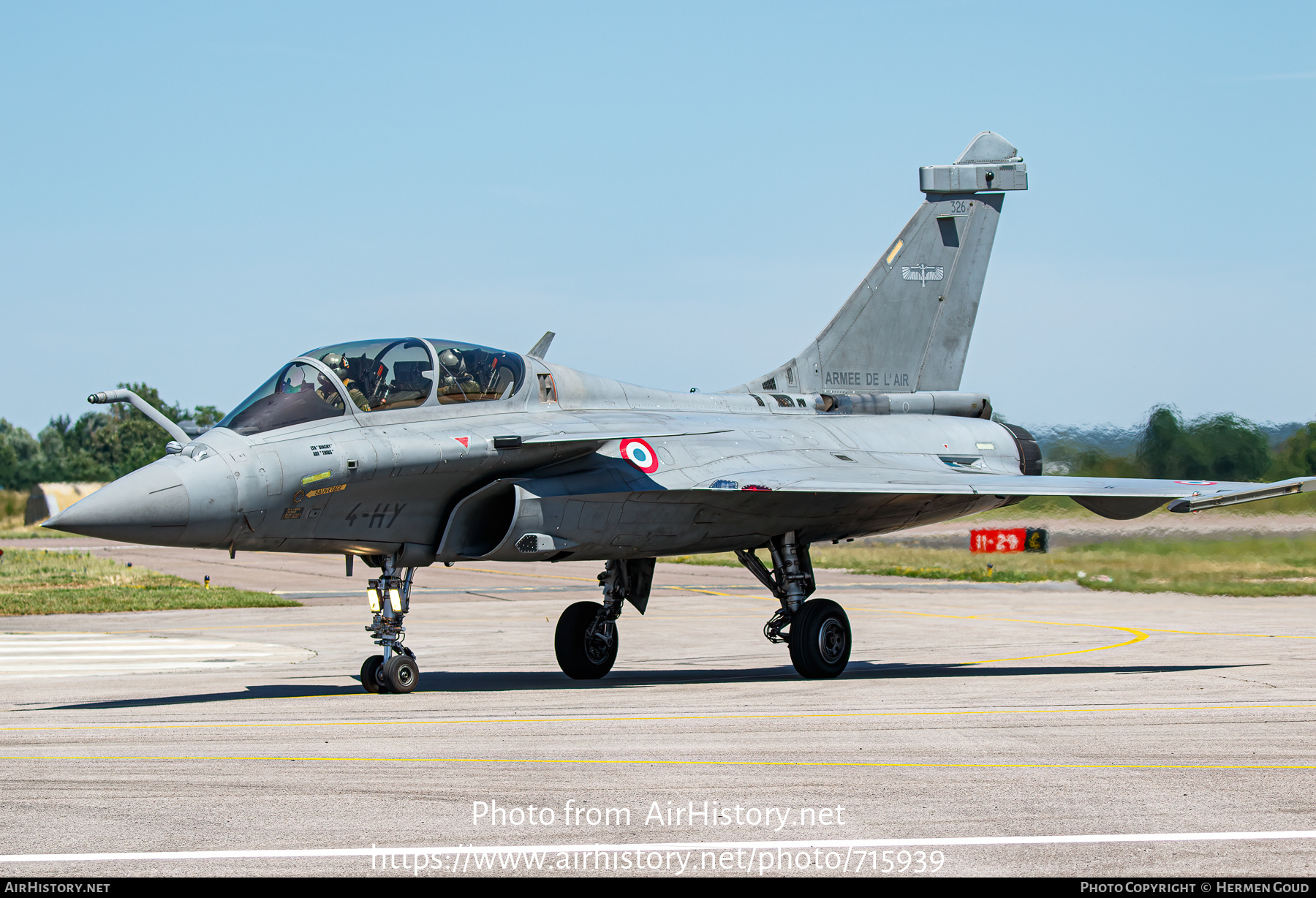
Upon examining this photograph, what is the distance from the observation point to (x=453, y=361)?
11.8 m

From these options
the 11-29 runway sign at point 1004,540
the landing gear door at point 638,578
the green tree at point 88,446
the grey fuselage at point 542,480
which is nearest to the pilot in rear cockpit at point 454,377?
the grey fuselage at point 542,480

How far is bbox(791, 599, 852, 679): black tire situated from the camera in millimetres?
13000

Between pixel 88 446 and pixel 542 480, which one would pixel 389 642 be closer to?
pixel 542 480

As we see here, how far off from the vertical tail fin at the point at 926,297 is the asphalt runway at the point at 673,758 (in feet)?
11.7

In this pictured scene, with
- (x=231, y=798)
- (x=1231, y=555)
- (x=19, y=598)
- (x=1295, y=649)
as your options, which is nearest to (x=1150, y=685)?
(x=1295, y=649)

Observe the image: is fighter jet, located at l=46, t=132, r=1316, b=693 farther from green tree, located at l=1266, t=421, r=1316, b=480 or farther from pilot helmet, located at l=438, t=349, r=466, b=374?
green tree, located at l=1266, t=421, r=1316, b=480

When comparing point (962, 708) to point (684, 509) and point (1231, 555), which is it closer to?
point (684, 509)

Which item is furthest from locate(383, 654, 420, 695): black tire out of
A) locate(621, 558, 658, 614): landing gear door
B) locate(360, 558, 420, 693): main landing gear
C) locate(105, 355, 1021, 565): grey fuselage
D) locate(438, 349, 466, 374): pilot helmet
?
locate(621, 558, 658, 614): landing gear door

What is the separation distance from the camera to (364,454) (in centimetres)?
1081

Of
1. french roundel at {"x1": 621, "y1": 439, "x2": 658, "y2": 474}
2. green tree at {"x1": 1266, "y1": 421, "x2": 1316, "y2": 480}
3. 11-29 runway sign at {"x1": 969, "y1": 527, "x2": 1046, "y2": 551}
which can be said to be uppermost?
french roundel at {"x1": 621, "y1": 439, "x2": 658, "y2": 474}

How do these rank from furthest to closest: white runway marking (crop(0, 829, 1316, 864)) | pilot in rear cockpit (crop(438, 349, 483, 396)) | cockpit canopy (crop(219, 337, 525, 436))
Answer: pilot in rear cockpit (crop(438, 349, 483, 396)) → cockpit canopy (crop(219, 337, 525, 436)) → white runway marking (crop(0, 829, 1316, 864))

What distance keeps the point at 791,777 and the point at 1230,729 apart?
11.9ft

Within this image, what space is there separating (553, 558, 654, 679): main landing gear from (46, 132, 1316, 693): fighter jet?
2 cm

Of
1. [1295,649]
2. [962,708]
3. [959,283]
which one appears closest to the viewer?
[962,708]
